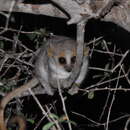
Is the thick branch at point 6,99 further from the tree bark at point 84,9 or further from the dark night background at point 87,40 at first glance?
the tree bark at point 84,9

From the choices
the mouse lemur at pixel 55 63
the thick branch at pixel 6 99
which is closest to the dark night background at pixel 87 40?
the mouse lemur at pixel 55 63

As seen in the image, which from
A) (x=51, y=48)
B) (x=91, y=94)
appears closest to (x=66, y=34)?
(x=51, y=48)

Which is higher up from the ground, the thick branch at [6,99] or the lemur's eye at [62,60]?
the lemur's eye at [62,60]

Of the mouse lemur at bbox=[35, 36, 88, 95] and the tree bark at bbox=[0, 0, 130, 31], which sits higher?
the tree bark at bbox=[0, 0, 130, 31]

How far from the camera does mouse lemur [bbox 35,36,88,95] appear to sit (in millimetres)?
5637

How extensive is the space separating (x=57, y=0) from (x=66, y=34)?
242 centimetres

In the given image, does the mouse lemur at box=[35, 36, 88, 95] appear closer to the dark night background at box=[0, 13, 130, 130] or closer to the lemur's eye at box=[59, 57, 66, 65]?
the lemur's eye at box=[59, 57, 66, 65]

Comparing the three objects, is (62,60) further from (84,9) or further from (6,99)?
(84,9)

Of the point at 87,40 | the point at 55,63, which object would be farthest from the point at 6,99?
the point at 87,40

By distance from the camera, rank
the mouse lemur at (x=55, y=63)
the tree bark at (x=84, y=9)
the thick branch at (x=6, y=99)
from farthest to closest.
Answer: the mouse lemur at (x=55, y=63), the thick branch at (x=6, y=99), the tree bark at (x=84, y=9)

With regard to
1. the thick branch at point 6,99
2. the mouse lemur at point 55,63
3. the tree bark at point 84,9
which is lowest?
the thick branch at point 6,99

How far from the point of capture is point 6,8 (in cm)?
514

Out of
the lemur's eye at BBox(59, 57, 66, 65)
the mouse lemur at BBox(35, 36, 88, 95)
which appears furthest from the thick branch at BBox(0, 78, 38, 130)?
the lemur's eye at BBox(59, 57, 66, 65)

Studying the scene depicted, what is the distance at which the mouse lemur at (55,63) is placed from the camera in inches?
222
